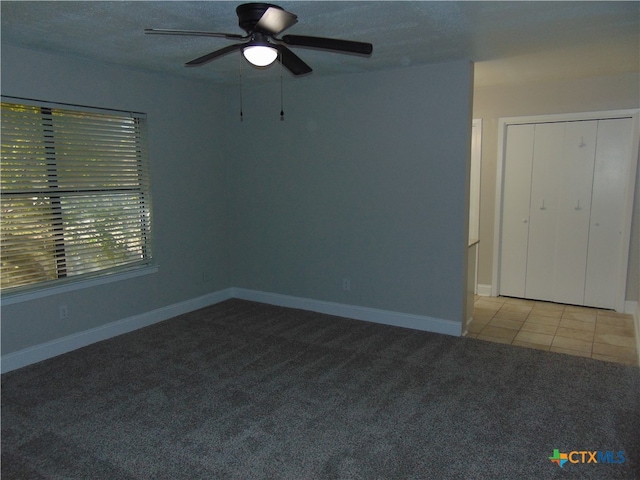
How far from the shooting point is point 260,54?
2352 millimetres

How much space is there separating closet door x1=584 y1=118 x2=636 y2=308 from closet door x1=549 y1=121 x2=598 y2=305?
6 cm

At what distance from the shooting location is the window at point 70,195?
336 centimetres

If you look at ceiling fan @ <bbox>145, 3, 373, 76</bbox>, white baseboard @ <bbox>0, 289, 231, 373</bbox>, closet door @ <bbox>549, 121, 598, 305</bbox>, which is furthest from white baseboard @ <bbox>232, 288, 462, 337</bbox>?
ceiling fan @ <bbox>145, 3, 373, 76</bbox>

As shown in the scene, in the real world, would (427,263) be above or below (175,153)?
below

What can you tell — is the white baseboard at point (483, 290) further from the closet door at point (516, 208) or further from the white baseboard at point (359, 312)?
the white baseboard at point (359, 312)

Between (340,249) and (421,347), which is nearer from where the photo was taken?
(421,347)

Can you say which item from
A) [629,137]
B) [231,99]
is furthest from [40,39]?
[629,137]

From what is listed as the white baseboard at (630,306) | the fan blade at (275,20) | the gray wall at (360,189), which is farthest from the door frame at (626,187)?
the fan blade at (275,20)

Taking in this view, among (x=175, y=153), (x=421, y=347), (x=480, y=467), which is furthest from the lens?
(x=175, y=153)

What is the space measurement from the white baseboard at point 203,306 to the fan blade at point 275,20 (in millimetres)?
2914

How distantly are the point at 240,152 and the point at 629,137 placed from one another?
404 cm

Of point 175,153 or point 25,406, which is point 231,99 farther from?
point 25,406

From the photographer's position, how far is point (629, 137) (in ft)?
15.3

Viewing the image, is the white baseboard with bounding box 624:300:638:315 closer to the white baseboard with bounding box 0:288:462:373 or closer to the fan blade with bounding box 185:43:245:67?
the white baseboard with bounding box 0:288:462:373
